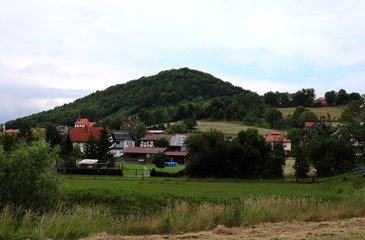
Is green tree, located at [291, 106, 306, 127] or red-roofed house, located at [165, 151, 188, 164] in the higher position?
green tree, located at [291, 106, 306, 127]

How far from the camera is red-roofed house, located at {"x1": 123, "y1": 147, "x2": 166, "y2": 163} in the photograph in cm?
9947

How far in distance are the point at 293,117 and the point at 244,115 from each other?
21358 millimetres

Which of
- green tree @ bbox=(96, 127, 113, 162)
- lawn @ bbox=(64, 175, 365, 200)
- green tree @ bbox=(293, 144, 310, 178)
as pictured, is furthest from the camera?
green tree @ bbox=(96, 127, 113, 162)

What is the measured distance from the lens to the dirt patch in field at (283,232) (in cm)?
934

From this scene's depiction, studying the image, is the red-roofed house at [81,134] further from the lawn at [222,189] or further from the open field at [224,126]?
the lawn at [222,189]

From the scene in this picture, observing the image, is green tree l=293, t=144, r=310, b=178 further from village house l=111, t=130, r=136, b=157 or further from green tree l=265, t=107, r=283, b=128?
green tree l=265, t=107, r=283, b=128

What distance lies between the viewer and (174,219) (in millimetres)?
11375

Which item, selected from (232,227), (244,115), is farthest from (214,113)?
(232,227)

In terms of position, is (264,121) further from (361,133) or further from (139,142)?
(361,133)

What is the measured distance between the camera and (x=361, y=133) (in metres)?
58.8

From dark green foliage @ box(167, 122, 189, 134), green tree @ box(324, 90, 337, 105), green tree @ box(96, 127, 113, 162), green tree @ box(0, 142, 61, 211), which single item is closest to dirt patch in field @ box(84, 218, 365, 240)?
green tree @ box(0, 142, 61, 211)

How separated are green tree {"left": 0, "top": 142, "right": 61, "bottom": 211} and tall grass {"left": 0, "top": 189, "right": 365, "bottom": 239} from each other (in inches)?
231

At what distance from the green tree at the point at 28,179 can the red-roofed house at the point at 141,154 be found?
78735mm

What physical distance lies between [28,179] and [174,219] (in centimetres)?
1043
